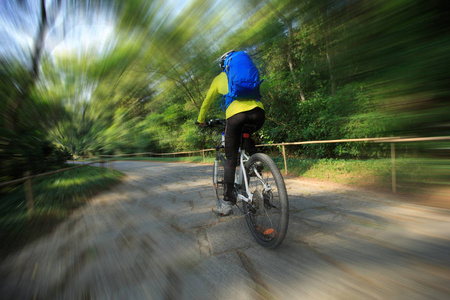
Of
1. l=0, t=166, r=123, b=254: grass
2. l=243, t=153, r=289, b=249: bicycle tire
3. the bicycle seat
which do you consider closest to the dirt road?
l=243, t=153, r=289, b=249: bicycle tire

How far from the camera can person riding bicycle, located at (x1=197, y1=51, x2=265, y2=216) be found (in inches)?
65.2

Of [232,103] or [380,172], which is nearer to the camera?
[232,103]

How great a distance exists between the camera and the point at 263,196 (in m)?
1.55

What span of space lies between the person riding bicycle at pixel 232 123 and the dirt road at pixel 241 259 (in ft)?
1.17

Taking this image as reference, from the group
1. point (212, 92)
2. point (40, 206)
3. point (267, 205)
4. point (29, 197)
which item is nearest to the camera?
point (267, 205)

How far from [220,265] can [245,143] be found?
1034 mm

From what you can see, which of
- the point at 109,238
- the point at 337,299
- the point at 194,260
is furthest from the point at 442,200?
the point at 109,238

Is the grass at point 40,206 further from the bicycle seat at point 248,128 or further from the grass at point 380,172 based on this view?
the grass at point 380,172

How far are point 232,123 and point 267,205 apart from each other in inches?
29.0

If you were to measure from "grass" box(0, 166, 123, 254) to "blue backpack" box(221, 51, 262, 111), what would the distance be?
2.47 meters

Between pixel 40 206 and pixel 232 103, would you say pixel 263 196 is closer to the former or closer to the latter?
pixel 232 103

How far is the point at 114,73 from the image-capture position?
2.50 metres

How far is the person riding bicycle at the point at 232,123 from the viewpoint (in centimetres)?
166

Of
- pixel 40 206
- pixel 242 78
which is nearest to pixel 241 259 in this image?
pixel 242 78
